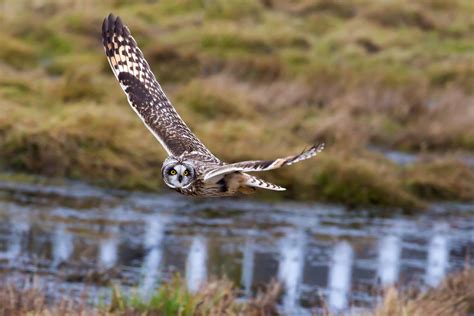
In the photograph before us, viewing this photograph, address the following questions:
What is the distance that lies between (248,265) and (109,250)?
1238mm

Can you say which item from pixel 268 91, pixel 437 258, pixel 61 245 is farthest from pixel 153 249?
pixel 268 91

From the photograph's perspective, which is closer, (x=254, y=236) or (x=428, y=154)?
(x=254, y=236)

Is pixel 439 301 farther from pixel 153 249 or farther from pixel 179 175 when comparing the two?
pixel 153 249

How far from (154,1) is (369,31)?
5.00 metres

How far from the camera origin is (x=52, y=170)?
13.8m

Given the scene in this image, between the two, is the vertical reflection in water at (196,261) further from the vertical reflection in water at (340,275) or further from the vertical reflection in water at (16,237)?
the vertical reflection in water at (16,237)

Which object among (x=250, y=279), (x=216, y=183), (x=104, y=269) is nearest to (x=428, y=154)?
(x=250, y=279)

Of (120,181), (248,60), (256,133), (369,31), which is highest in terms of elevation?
(369,31)

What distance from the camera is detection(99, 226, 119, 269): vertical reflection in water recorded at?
10.5 metres

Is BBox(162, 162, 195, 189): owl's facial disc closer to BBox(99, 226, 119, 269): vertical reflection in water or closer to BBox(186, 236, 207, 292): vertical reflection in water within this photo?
BBox(186, 236, 207, 292): vertical reflection in water

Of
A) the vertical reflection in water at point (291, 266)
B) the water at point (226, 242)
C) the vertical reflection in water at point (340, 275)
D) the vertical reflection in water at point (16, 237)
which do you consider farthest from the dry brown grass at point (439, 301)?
the vertical reflection in water at point (16, 237)

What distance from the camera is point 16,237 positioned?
37.1 feet

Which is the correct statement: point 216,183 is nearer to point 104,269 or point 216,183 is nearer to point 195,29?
point 104,269

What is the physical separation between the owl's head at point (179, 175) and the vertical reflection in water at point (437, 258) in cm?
436
